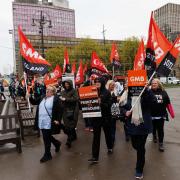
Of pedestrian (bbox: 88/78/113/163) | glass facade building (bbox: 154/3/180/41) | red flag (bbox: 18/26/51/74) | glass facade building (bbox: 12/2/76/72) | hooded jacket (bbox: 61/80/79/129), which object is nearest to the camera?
pedestrian (bbox: 88/78/113/163)

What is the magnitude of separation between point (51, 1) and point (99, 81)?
12281 cm

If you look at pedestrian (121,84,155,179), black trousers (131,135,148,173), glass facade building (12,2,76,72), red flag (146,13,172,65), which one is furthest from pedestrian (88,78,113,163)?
glass facade building (12,2,76,72)

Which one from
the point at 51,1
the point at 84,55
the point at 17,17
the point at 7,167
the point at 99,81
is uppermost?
the point at 51,1

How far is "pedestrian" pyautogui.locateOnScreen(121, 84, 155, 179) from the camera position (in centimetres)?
423

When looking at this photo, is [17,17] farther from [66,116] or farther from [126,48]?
[66,116]

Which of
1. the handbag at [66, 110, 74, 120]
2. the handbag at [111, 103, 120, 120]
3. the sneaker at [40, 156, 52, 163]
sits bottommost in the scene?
the sneaker at [40, 156, 52, 163]

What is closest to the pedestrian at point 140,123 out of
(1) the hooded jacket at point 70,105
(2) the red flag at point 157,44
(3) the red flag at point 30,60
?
(2) the red flag at point 157,44

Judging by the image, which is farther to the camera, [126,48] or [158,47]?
[126,48]

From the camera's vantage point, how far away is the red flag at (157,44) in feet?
18.7

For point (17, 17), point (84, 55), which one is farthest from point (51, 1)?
point (84, 55)

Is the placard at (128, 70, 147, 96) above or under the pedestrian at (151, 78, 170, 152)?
above

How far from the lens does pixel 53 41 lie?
83.2 meters

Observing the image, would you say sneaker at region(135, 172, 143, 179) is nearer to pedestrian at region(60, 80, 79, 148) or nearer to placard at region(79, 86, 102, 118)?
placard at region(79, 86, 102, 118)

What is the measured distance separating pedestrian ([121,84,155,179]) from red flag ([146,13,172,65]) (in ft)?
5.02
